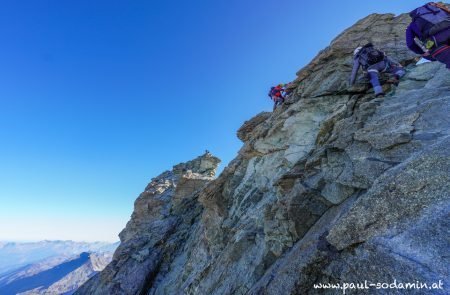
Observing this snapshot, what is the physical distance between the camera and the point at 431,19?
29.1 ft

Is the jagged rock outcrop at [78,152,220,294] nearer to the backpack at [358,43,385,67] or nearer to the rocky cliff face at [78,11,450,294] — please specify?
the rocky cliff face at [78,11,450,294]

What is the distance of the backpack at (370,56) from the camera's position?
12.5 meters

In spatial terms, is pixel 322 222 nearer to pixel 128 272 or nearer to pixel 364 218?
pixel 364 218

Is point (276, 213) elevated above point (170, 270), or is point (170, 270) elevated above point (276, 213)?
point (276, 213)

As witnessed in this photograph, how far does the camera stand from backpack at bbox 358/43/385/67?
41.1 ft

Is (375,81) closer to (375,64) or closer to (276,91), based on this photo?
(375,64)

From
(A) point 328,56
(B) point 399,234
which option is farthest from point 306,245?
(A) point 328,56

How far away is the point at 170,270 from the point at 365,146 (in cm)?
1788

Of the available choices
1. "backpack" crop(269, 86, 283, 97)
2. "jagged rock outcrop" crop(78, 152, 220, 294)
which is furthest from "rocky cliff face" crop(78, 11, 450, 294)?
"backpack" crop(269, 86, 283, 97)

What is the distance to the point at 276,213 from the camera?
35.4ft

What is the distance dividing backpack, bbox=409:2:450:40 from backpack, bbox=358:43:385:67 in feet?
9.88

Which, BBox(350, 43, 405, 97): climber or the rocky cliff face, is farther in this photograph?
BBox(350, 43, 405, 97): climber

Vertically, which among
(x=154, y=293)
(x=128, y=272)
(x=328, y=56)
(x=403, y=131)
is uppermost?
(x=328, y=56)

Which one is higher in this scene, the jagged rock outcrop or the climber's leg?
the climber's leg
